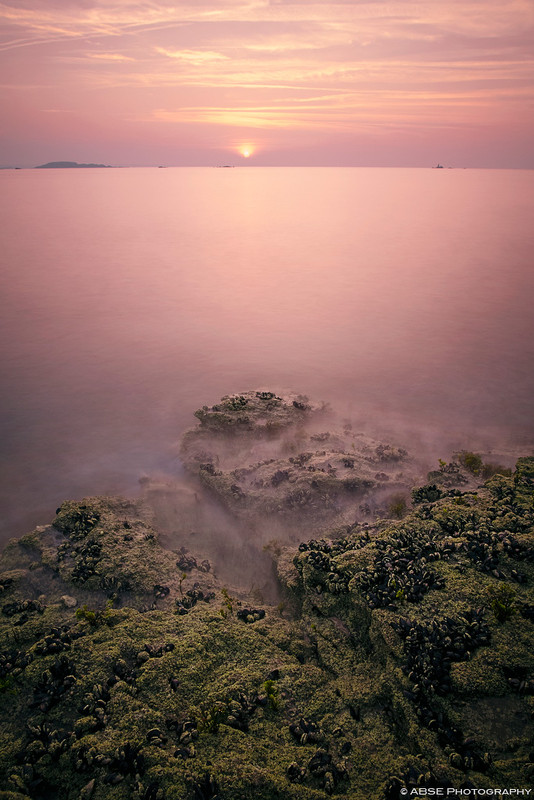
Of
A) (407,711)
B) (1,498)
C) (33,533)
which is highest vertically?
(407,711)

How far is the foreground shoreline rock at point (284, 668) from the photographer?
18.4 feet

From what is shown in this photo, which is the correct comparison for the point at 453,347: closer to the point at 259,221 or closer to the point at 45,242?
the point at 45,242

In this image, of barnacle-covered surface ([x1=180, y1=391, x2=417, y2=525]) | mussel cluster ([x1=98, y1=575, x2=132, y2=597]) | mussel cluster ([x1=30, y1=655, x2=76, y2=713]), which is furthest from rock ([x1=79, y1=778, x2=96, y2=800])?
barnacle-covered surface ([x1=180, y1=391, x2=417, y2=525])

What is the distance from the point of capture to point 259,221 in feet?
215

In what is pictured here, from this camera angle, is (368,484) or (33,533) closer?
(33,533)

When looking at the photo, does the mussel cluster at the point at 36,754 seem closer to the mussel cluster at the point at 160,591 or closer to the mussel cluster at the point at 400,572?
the mussel cluster at the point at 160,591

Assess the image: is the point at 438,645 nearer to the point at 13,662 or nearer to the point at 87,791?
the point at 87,791

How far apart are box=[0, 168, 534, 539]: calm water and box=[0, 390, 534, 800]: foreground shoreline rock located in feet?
16.3

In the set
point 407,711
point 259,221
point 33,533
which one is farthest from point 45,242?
point 407,711

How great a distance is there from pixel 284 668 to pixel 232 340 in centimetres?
1915

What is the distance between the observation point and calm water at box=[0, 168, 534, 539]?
15492 mm

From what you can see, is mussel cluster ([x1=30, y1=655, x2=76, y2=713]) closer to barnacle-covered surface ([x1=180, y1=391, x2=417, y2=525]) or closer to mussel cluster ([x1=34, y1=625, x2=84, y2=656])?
mussel cluster ([x1=34, y1=625, x2=84, y2=656])

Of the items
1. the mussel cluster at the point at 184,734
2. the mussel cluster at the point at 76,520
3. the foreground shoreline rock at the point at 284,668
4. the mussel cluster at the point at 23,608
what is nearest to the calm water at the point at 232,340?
the mussel cluster at the point at 76,520

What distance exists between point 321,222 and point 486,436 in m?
55.7
